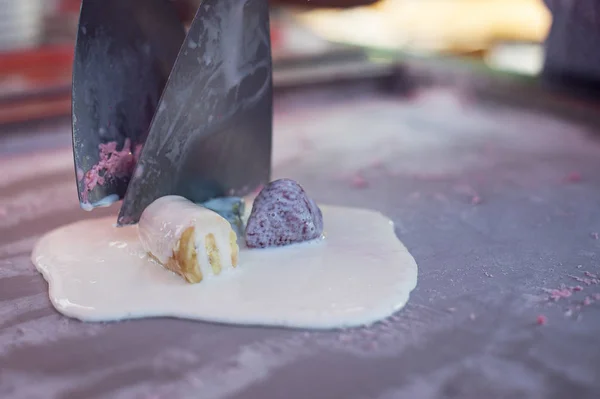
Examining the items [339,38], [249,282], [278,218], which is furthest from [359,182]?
[339,38]

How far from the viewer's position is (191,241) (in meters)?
1.07

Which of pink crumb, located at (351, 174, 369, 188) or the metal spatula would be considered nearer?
the metal spatula

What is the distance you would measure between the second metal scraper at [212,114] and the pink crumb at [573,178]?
0.76 m

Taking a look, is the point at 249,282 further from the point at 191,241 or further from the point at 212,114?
the point at 212,114

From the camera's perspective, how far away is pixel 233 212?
130cm

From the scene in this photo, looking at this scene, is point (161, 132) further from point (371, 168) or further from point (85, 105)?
point (371, 168)

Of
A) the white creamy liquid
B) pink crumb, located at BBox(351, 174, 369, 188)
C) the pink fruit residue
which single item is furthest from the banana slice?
pink crumb, located at BBox(351, 174, 369, 188)

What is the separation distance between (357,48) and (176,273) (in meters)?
1.61

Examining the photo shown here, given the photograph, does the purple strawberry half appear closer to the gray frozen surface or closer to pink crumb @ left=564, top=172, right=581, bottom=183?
the gray frozen surface

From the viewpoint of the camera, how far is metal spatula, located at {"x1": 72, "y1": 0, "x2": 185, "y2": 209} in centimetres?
125

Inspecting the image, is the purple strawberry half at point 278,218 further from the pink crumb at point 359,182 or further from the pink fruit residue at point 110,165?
the pink crumb at point 359,182

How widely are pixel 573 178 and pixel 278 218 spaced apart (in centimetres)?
83

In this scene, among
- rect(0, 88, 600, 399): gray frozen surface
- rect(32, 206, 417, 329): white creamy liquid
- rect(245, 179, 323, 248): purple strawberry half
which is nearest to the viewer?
rect(0, 88, 600, 399): gray frozen surface

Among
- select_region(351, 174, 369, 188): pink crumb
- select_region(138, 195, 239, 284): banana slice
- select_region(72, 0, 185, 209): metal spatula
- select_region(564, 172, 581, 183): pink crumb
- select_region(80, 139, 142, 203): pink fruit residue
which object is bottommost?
select_region(351, 174, 369, 188): pink crumb
